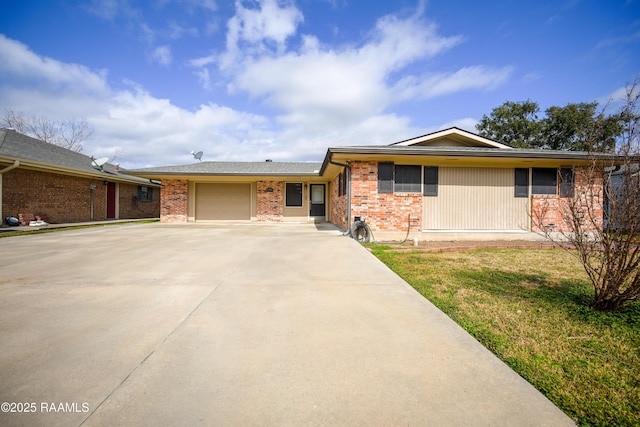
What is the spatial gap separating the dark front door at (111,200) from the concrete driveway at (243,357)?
15717mm

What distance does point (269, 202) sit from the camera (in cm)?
1548

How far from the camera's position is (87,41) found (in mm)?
10750

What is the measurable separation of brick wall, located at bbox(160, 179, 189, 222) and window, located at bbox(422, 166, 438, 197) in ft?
40.2

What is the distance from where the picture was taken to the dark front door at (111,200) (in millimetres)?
17250

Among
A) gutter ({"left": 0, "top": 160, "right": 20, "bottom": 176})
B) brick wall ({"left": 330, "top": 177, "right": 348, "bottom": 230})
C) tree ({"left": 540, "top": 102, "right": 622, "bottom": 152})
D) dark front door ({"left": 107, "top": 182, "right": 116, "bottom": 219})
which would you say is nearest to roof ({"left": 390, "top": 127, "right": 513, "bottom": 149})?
brick wall ({"left": 330, "top": 177, "right": 348, "bottom": 230})

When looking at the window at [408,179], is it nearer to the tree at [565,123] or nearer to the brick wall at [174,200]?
the brick wall at [174,200]

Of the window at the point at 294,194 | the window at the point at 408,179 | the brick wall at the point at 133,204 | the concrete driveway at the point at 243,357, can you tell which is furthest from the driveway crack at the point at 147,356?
the brick wall at the point at 133,204

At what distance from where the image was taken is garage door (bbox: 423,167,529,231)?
31.0 ft

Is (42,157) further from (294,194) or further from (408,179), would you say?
(408,179)

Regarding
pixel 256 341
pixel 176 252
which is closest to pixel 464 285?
pixel 256 341

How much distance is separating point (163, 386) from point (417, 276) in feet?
12.8

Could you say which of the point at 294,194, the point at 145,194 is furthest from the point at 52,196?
the point at 294,194

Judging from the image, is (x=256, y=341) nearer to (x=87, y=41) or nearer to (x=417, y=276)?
(x=417, y=276)

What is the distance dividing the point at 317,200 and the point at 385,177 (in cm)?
725
